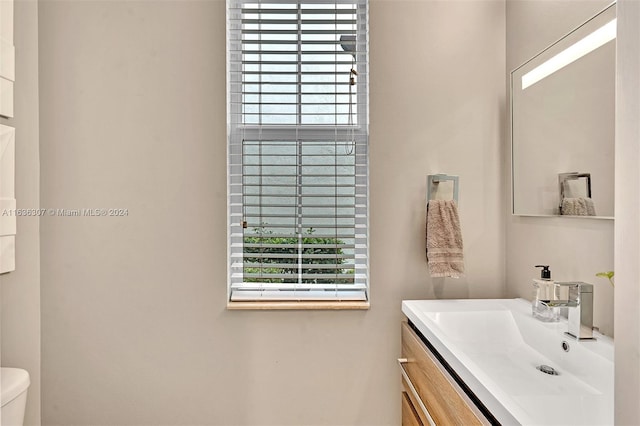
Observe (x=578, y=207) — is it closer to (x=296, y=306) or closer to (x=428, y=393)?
(x=428, y=393)

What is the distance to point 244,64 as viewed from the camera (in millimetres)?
1704

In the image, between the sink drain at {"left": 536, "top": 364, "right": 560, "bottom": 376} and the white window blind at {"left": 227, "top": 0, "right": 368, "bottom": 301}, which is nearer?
the sink drain at {"left": 536, "top": 364, "right": 560, "bottom": 376}

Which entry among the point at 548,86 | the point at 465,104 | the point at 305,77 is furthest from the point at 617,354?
the point at 305,77

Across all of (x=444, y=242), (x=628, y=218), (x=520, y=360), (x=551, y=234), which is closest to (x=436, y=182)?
(x=444, y=242)

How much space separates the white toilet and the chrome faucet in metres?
1.79

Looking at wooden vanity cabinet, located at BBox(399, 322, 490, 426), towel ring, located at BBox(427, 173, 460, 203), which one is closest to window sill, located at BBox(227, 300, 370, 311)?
wooden vanity cabinet, located at BBox(399, 322, 490, 426)

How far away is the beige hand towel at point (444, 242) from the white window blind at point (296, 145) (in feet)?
0.99

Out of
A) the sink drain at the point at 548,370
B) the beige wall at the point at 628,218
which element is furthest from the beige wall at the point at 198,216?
the beige wall at the point at 628,218

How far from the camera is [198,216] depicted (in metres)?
1.64

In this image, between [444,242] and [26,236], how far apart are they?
1.74m

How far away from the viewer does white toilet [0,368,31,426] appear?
1.32m

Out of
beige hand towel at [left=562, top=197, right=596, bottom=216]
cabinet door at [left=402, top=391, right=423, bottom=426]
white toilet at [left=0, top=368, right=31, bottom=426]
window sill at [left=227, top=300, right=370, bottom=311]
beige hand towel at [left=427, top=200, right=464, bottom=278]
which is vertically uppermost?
beige hand towel at [left=562, top=197, right=596, bottom=216]

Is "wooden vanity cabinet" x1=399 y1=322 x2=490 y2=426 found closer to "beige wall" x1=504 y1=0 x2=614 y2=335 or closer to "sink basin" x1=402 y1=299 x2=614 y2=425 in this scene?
"sink basin" x1=402 y1=299 x2=614 y2=425

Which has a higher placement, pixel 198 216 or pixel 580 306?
pixel 198 216
